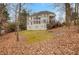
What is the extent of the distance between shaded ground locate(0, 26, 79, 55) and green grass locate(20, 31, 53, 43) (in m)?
0.04

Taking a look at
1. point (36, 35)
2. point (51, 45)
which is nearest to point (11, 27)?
point (36, 35)

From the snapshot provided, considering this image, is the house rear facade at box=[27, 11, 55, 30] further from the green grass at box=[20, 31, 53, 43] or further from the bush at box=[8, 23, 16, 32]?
the bush at box=[8, 23, 16, 32]

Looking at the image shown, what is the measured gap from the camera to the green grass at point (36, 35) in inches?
77.3

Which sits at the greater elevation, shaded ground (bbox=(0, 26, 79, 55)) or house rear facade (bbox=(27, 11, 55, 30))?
house rear facade (bbox=(27, 11, 55, 30))

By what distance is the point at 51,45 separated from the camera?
1.96 m

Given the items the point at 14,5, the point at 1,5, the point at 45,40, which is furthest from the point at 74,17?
the point at 1,5

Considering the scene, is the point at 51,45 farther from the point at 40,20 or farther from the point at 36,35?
the point at 40,20

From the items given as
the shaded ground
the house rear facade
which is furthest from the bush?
the house rear facade

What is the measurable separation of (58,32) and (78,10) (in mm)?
321

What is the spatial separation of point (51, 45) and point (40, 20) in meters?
0.30

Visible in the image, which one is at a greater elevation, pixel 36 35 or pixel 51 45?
pixel 36 35

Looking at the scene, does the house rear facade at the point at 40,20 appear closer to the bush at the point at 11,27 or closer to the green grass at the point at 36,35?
the green grass at the point at 36,35

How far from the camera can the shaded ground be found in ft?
6.41
